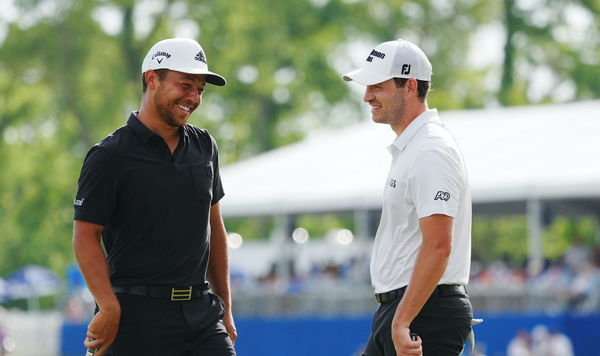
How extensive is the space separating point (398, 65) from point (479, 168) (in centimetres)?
1768

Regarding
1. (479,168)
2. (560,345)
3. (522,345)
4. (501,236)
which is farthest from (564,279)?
(501,236)

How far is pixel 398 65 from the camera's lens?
6109 millimetres

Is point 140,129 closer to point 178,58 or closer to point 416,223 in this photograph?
point 178,58

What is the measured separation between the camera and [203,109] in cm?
5034

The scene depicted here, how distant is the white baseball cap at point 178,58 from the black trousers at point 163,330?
3.30 ft

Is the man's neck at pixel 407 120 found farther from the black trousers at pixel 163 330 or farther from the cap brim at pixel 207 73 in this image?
the black trousers at pixel 163 330

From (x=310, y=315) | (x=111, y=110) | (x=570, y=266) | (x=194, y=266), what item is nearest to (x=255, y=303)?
(x=310, y=315)

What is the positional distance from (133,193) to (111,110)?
41847 millimetres

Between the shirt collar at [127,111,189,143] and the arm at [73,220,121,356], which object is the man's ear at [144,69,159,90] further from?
the arm at [73,220,121,356]

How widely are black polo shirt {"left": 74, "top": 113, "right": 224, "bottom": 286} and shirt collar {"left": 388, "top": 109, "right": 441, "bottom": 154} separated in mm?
888

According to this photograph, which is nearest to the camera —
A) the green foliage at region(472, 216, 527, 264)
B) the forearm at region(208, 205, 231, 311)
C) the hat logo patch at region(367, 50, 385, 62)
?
the hat logo patch at region(367, 50, 385, 62)

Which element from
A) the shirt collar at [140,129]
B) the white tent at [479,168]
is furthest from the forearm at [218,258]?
the white tent at [479,168]

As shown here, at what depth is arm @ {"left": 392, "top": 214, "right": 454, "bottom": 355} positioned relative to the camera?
18.7ft

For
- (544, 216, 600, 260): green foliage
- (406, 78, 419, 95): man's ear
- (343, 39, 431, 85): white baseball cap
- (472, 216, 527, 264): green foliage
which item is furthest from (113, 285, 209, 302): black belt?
A: (472, 216, 527, 264): green foliage
